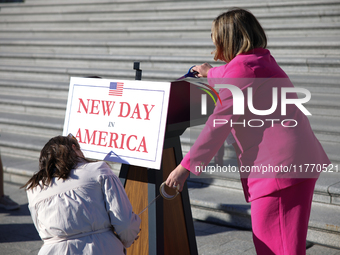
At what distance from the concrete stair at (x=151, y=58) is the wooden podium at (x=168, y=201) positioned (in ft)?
4.53

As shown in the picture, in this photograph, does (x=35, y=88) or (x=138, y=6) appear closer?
(x=35, y=88)

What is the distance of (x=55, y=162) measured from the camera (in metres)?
2.08

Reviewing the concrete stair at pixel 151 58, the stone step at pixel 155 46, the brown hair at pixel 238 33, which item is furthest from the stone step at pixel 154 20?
the brown hair at pixel 238 33

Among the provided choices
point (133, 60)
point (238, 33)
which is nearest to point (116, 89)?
point (238, 33)

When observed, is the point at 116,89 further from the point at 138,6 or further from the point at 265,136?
the point at 138,6

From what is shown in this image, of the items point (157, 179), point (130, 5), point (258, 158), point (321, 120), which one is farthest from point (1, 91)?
point (258, 158)

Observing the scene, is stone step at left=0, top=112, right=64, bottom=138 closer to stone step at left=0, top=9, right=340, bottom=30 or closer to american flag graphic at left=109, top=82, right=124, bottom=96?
stone step at left=0, top=9, right=340, bottom=30

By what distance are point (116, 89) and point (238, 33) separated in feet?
2.65

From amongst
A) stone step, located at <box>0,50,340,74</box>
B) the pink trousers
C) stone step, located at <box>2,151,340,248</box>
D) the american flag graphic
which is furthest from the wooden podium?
stone step, located at <box>0,50,340,74</box>

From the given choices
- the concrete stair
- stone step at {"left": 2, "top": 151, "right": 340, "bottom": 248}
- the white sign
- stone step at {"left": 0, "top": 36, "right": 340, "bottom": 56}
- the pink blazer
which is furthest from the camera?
stone step at {"left": 0, "top": 36, "right": 340, "bottom": 56}

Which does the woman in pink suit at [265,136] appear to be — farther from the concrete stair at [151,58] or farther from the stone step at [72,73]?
the stone step at [72,73]

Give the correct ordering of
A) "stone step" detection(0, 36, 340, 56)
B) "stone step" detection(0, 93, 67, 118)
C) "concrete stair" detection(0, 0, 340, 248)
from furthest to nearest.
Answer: "stone step" detection(0, 93, 67, 118)
"stone step" detection(0, 36, 340, 56)
"concrete stair" detection(0, 0, 340, 248)

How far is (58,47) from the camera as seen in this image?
8359mm

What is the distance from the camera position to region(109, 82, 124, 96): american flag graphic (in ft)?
8.07
